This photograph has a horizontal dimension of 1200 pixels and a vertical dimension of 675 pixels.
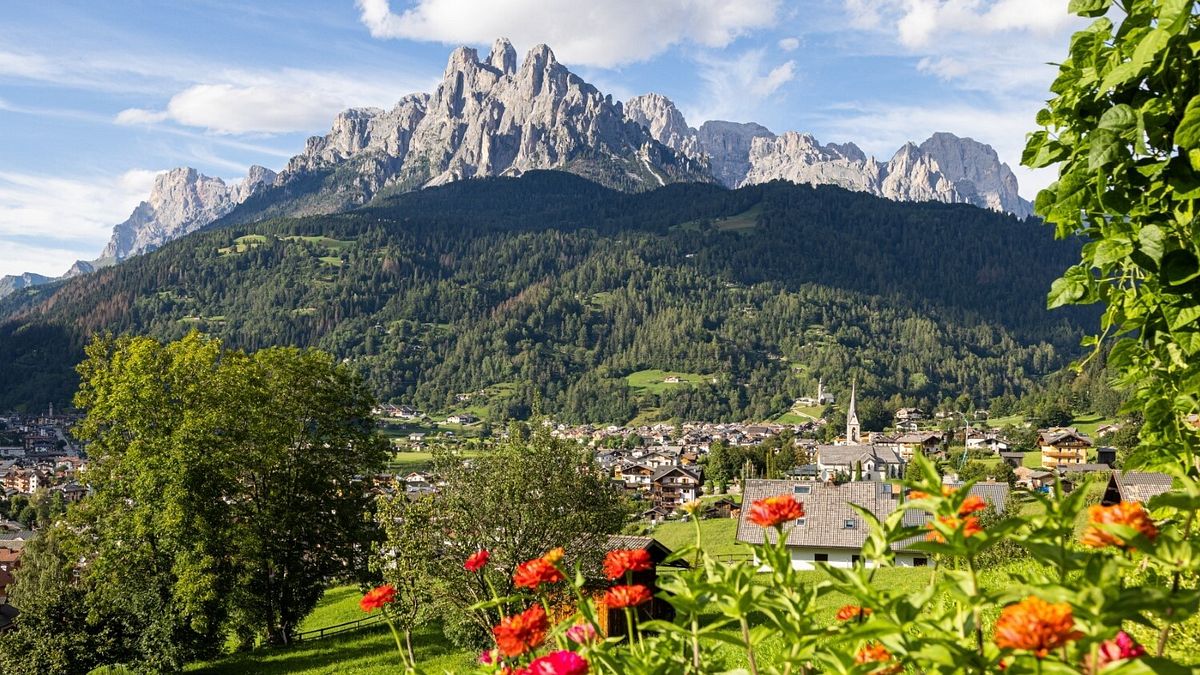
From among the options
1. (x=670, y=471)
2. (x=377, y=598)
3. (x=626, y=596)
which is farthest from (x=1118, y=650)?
(x=670, y=471)

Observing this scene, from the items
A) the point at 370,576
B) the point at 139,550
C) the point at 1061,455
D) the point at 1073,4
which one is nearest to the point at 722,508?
the point at 1061,455

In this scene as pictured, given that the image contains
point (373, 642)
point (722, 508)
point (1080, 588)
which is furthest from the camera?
point (722, 508)

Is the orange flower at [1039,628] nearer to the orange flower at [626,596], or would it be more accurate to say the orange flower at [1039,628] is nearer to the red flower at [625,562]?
the orange flower at [626,596]

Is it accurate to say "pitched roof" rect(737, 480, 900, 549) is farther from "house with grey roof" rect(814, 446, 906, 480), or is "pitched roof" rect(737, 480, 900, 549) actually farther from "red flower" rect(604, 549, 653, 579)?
"house with grey roof" rect(814, 446, 906, 480)

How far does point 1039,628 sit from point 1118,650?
19.9 inches

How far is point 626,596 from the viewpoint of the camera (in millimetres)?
3139

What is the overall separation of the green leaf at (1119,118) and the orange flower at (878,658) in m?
2.23

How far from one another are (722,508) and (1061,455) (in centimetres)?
4761

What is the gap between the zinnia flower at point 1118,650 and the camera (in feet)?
6.61

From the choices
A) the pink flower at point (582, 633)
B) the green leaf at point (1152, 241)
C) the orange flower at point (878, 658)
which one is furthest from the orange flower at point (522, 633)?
the green leaf at point (1152, 241)

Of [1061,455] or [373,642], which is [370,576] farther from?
[1061,455]

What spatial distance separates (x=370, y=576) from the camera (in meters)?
26.8

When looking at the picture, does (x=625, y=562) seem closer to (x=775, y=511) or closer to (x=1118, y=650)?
(x=775, y=511)

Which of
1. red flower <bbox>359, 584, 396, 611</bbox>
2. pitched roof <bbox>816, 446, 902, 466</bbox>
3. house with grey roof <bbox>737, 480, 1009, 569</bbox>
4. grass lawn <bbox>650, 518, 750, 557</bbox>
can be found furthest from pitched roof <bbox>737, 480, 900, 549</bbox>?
pitched roof <bbox>816, 446, 902, 466</bbox>
